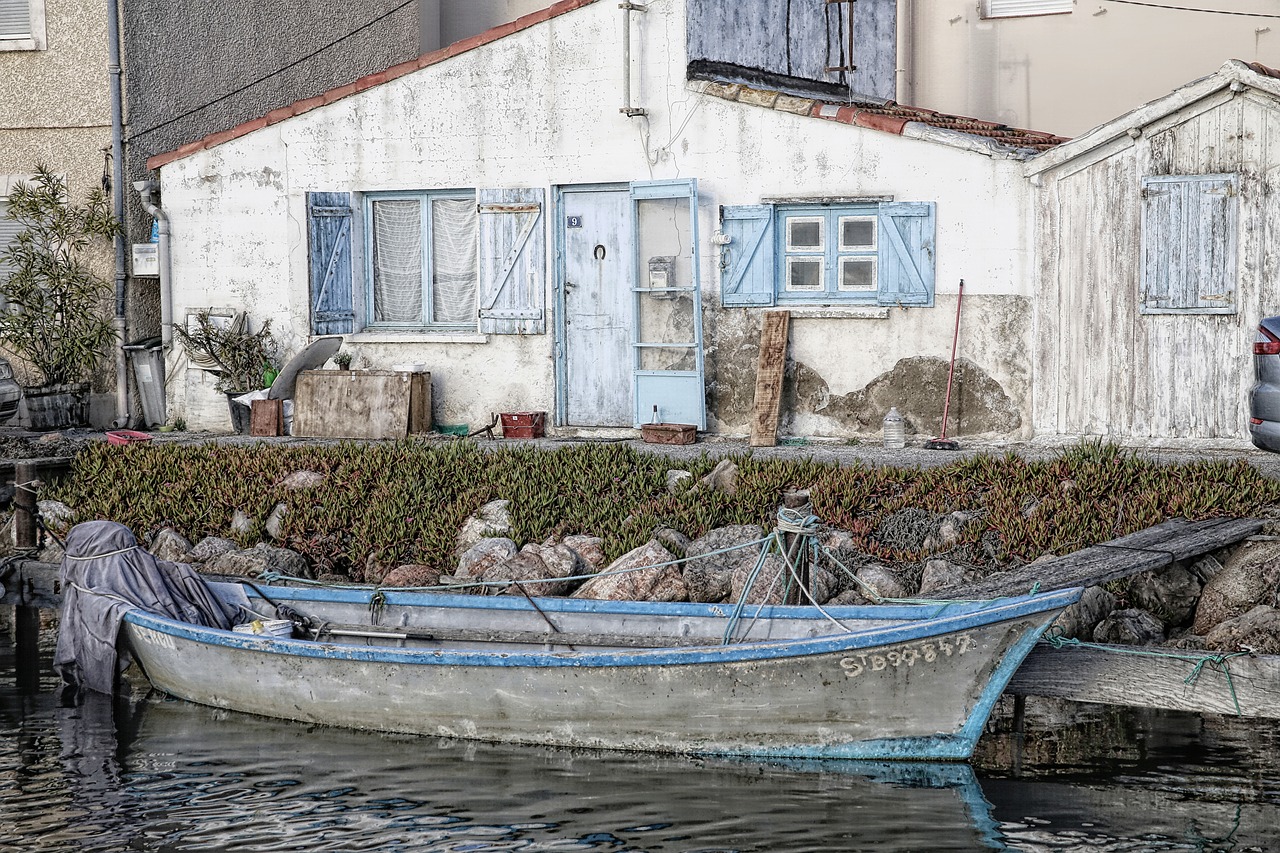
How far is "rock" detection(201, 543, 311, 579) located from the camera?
13195 mm

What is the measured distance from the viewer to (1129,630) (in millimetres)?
10883

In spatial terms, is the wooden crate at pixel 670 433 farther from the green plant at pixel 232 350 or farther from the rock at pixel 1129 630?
the rock at pixel 1129 630

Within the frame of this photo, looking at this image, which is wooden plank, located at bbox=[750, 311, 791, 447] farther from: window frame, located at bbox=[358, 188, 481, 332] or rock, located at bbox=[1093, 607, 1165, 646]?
rock, located at bbox=[1093, 607, 1165, 646]

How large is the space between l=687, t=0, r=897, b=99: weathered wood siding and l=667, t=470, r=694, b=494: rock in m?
4.05

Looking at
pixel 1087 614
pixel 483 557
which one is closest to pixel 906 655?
pixel 1087 614

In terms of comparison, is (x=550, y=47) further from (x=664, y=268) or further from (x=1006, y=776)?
(x=1006, y=776)

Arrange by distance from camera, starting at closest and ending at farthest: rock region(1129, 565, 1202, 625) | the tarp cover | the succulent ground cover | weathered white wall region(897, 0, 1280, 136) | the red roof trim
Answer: rock region(1129, 565, 1202, 625)
the tarp cover
the succulent ground cover
the red roof trim
weathered white wall region(897, 0, 1280, 136)

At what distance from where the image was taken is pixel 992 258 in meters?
14.5

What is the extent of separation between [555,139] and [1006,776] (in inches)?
340

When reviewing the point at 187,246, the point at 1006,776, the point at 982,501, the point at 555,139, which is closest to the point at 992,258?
the point at 982,501

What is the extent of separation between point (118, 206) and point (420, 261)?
10.9 feet

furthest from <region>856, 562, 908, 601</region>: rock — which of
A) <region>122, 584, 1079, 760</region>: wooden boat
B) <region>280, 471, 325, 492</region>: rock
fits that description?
<region>280, 471, 325, 492</region>: rock

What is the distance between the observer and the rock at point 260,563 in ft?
43.3

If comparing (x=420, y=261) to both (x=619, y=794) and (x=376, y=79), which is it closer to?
(x=376, y=79)
